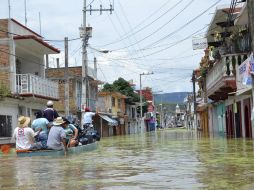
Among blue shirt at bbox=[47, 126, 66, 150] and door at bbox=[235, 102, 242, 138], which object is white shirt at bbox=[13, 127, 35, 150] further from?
door at bbox=[235, 102, 242, 138]

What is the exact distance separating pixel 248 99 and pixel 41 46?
45.3 feet

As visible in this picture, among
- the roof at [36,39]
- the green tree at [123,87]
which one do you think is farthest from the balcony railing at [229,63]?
the green tree at [123,87]

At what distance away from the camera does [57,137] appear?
1636 cm

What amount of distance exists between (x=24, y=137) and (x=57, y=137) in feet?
3.36

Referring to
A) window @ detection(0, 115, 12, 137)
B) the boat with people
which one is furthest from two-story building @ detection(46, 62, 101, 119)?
the boat with people

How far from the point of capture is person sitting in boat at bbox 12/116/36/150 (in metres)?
16.2

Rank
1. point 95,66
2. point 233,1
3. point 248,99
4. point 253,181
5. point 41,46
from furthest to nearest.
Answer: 1. point 95,66
2. point 41,46
3. point 248,99
4. point 233,1
5. point 253,181

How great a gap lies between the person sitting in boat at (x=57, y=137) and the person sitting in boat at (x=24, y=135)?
575mm

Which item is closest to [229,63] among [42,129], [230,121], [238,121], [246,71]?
[246,71]

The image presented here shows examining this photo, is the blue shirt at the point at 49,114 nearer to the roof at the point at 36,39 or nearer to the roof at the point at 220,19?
the roof at the point at 36,39

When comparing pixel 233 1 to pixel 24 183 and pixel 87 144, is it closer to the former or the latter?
pixel 87 144

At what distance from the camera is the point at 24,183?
945 cm

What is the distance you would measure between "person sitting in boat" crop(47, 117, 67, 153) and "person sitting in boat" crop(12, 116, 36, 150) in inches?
22.6

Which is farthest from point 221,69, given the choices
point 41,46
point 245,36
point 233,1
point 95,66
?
point 95,66
